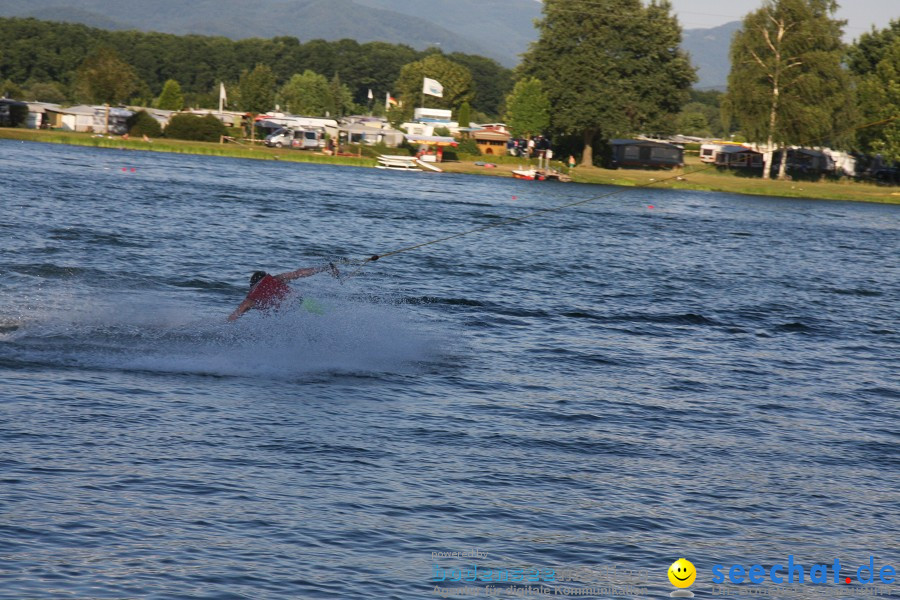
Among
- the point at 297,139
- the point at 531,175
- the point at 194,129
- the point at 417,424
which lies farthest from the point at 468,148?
the point at 417,424

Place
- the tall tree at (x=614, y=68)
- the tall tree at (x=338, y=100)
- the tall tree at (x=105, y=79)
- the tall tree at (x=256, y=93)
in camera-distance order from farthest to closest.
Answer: the tall tree at (x=338, y=100) → the tall tree at (x=256, y=93) → the tall tree at (x=105, y=79) → the tall tree at (x=614, y=68)

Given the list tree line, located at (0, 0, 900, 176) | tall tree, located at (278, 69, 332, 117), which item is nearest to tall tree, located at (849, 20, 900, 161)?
tree line, located at (0, 0, 900, 176)

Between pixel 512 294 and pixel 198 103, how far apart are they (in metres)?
128

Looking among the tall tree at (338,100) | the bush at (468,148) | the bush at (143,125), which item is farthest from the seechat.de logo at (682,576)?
the tall tree at (338,100)

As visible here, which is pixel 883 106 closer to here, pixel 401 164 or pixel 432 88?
pixel 401 164

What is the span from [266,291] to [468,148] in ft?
282

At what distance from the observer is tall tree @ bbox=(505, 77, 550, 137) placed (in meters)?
92.7

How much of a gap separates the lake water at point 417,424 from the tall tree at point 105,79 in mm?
81921

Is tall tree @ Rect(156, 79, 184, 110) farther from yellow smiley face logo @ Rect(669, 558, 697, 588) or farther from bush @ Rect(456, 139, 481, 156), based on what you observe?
yellow smiley face logo @ Rect(669, 558, 697, 588)

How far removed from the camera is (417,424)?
14.3 meters

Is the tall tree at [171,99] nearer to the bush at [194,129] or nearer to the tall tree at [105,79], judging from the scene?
the tall tree at [105,79]

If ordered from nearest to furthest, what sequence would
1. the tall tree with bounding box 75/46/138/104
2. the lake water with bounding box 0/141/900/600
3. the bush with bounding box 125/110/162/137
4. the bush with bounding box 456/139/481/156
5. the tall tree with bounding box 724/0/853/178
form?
1. the lake water with bounding box 0/141/900/600
2. the tall tree with bounding box 724/0/853/178
3. the bush with bounding box 125/110/162/137
4. the bush with bounding box 456/139/481/156
5. the tall tree with bounding box 75/46/138/104

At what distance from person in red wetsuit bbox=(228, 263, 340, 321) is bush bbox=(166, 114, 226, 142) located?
262ft

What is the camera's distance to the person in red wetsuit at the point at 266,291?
1794 cm
